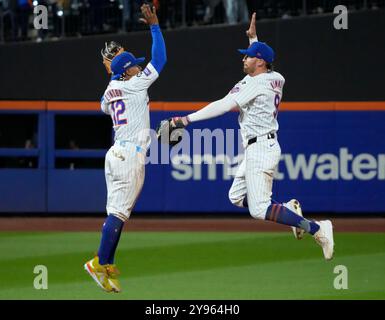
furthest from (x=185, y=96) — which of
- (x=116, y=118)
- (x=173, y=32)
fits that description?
(x=116, y=118)

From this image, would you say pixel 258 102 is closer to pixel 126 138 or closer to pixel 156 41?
pixel 156 41

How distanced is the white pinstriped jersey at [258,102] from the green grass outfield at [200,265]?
4.66 feet

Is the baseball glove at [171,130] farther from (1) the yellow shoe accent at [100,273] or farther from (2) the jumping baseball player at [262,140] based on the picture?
(1) the yellow shoe accent at [100,273]

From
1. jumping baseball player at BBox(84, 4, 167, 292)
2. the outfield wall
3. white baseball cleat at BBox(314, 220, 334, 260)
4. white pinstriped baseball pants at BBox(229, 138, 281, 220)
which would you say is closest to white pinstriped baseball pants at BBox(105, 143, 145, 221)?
jumping baseball player at BBox(84, 4, 167, 292)

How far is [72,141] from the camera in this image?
17.0m

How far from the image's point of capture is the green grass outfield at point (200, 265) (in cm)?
883

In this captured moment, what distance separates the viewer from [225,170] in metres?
15.9

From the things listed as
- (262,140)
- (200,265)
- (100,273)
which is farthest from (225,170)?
(100,273)

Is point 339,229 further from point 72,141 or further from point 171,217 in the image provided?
point 72,141

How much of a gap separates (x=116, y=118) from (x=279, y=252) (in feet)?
11.6

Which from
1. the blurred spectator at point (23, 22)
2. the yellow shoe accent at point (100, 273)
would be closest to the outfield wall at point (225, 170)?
the blurred spectator at point (23, 22)

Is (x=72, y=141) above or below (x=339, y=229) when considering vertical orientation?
above

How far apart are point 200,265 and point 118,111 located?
8.19ft

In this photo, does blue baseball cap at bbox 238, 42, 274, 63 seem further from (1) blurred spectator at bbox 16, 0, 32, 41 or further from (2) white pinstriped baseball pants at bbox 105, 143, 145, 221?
(1) blurred spectator at bbox 16, 0, 32, 41
